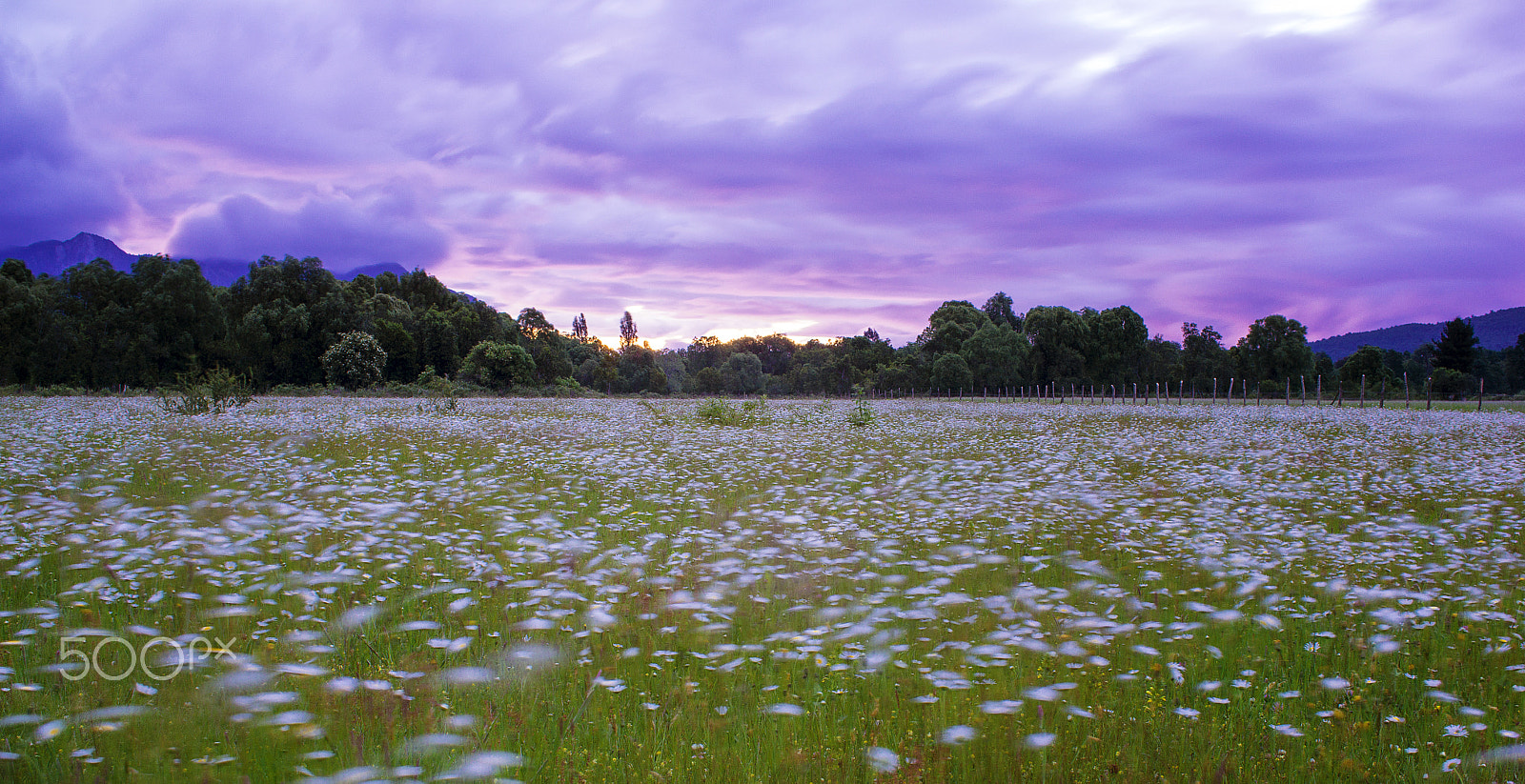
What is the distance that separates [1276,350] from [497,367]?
98183mm

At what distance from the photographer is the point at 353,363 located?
78.1 metres

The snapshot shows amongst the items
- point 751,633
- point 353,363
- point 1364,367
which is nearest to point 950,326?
point 1364,367

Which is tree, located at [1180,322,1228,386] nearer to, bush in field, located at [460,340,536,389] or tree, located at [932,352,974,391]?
tree, located at [932,352,974,391]

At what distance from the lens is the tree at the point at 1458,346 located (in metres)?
107

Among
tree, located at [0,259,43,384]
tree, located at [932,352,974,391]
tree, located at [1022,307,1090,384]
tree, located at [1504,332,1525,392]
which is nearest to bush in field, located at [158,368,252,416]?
tree, located at [0,259,43,384]

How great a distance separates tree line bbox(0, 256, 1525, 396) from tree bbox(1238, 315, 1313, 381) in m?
0.20

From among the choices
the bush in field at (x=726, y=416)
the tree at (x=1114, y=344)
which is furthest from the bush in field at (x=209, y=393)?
the tree at (x=1114, y=344)

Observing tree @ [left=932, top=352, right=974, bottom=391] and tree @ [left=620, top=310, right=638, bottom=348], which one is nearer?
tree @ [left=932, top=352, right=974, bottom=391]

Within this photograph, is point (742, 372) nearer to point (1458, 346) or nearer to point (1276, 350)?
point (1276, 350)

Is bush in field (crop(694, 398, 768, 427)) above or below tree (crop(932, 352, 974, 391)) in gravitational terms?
below

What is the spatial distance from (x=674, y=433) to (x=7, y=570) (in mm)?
16898

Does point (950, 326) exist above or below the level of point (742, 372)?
above

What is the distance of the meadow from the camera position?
3.65 metres

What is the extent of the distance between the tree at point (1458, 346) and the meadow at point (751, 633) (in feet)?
417
